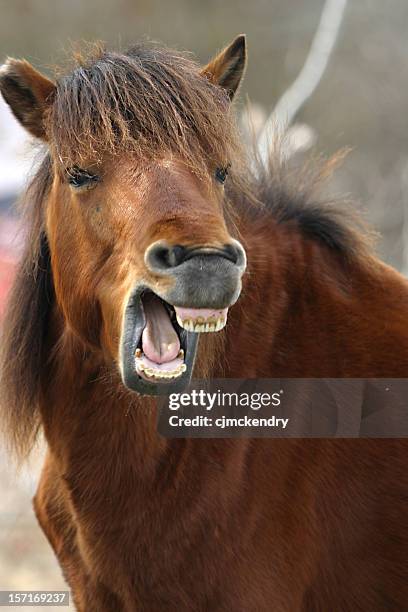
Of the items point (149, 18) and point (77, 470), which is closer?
point (77, 470)

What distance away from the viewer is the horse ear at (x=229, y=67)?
6.66 ft

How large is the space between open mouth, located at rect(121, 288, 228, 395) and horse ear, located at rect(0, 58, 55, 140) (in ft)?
2.16

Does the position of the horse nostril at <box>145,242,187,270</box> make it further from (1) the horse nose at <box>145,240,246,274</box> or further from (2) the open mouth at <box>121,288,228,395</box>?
(2) the open mouth at <box>121,288,228,395</box>

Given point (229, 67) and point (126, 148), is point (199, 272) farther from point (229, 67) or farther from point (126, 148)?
point (229, 67)

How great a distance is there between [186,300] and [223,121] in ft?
2.04

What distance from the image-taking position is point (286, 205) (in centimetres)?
231

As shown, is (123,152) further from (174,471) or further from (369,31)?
(369,31)

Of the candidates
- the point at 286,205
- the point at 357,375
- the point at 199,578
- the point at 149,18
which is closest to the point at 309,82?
the point at 149,18

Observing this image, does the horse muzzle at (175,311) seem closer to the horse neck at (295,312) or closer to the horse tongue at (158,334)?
the horse tongue at (158,334)

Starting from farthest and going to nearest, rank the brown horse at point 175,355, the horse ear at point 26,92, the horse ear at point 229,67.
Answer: the horse ear at point 229,67
the horse ear at point 26,92
the brown horse at point 175,355

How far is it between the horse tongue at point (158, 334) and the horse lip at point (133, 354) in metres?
0.02

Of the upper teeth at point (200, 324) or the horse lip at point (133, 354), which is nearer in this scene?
the upper teeth at point (200, 324)

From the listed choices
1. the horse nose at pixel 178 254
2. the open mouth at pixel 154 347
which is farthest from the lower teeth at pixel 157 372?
the horse nose at pixel 178 254

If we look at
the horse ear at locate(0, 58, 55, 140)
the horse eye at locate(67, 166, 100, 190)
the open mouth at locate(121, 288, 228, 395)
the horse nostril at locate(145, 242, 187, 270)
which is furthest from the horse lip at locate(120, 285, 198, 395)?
the horse ear at locate(0, 58, 55, 140)
